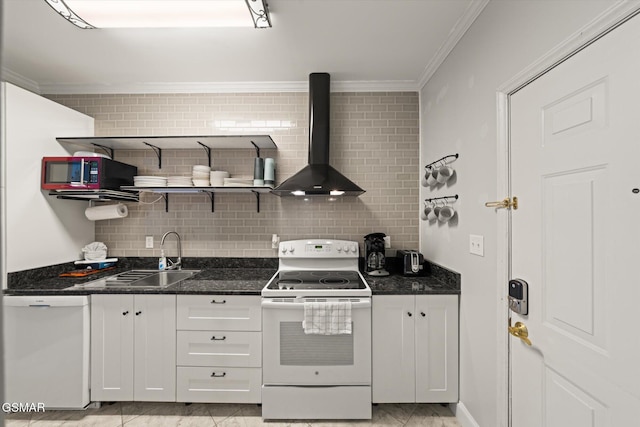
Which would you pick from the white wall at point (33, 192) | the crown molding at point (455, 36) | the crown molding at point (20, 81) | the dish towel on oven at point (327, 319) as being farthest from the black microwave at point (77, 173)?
the crown molding at point (455, 36)

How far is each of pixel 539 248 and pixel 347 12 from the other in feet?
5.81

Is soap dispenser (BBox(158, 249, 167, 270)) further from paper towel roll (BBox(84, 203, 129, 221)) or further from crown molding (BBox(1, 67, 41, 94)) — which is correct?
crown molding (BBox(1, 67, 41, 94))

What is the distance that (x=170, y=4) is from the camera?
6.26 ft

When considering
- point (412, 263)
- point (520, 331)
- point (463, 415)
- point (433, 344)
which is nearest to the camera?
point (520, 331)

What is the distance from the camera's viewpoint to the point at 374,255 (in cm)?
274

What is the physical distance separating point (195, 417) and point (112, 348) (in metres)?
0.77

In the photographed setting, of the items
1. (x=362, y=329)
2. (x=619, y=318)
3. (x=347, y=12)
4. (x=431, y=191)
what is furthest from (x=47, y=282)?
(x=619, y=318)

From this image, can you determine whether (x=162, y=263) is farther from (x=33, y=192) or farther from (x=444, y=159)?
(x=444, y=159)

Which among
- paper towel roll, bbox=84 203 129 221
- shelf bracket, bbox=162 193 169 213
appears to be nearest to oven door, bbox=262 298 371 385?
shelf bracket, bbox=162 193 169 213

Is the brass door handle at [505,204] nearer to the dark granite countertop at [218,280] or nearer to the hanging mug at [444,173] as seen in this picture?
the hanging mug at [444,173]

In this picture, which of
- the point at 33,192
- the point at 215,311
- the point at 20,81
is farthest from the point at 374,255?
the point at 20,81

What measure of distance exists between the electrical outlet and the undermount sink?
2.16 metres

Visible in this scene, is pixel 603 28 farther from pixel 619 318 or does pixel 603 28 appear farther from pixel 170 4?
pixel 170 4

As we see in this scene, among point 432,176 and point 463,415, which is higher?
point 432,176
